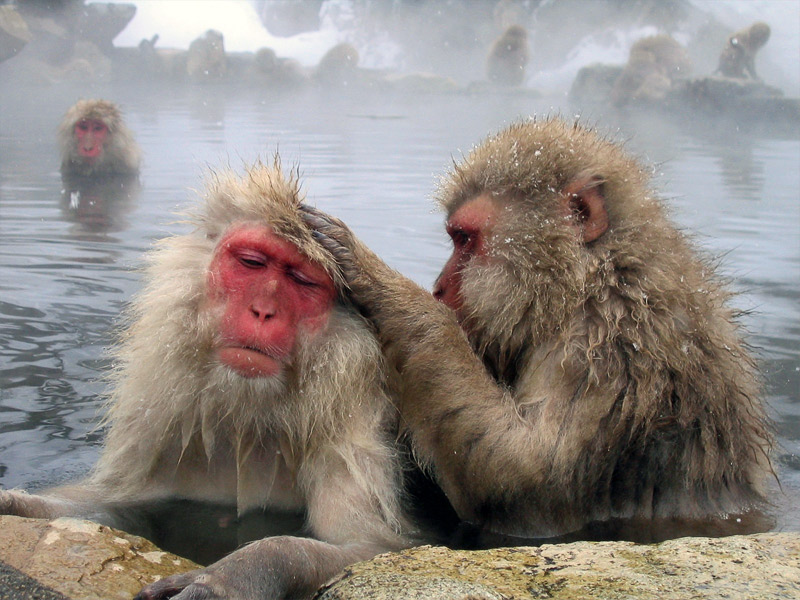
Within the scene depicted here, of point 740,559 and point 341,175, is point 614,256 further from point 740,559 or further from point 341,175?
point 341,175

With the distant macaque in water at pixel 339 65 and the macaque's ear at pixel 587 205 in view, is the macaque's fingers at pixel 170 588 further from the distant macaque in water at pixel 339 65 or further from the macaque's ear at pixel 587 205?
the distant macaque in water at pixel 339 65

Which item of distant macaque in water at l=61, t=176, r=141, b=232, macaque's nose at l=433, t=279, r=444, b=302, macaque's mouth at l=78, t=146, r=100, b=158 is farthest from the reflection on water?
macaque's nose at l=433, t=279, r=444, b=302

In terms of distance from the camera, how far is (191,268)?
3.04 metres

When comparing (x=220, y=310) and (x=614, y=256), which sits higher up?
(x=614, y=256)

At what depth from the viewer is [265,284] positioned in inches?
112

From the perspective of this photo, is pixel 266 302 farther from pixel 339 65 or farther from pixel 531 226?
pixel 339 65

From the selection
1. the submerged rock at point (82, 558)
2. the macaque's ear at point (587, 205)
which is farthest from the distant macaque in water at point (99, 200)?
the submerged rock at point (82, 558)

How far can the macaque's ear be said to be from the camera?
3307 mm

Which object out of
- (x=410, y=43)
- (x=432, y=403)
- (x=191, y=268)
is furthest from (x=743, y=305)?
(x=410, y=43)

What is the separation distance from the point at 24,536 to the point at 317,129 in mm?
17317

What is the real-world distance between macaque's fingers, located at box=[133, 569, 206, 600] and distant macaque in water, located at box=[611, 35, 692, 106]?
18.4 m

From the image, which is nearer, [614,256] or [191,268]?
[191,268]

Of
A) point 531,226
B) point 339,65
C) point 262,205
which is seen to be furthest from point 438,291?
point 339,65

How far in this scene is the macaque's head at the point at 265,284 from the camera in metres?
2.80
